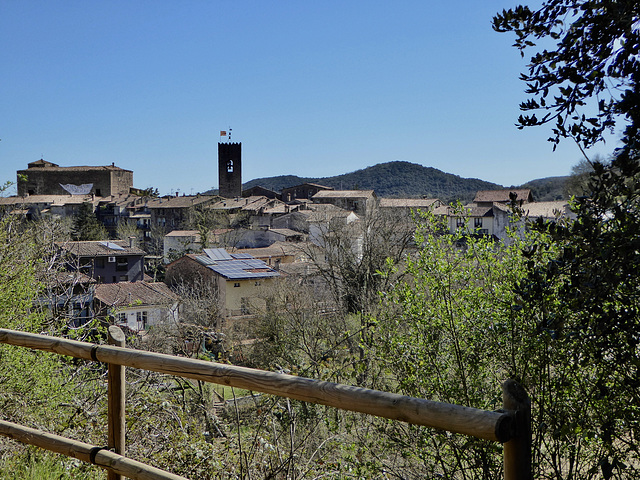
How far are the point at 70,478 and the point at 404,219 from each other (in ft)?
57.5

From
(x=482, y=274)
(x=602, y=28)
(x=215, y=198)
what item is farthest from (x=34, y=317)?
(x=215, y=198)

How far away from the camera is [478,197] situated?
51.7 metres

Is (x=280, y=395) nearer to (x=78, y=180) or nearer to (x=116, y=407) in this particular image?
(x=116, y=407)

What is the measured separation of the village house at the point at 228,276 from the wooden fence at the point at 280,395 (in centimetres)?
2062

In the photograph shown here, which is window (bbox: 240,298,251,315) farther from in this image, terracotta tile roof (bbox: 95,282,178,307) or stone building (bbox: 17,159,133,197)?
stone building (bbox: 17,159,133,197)

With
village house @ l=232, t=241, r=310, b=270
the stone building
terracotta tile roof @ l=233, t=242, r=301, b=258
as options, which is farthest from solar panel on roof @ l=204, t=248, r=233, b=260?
the stone building

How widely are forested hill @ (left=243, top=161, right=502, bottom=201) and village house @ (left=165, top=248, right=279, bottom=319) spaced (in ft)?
151

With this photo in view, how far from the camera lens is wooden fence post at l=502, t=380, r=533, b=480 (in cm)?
130

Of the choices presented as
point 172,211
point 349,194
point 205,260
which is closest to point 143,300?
point 205,260

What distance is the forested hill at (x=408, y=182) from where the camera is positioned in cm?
7425

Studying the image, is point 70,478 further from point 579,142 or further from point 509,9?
point 509,9

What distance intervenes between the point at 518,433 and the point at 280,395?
2.42ft

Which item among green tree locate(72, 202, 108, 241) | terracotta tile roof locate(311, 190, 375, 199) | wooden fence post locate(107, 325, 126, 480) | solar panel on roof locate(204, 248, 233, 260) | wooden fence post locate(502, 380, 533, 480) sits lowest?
solar panel on roof locate(204, 248, 233, 260)

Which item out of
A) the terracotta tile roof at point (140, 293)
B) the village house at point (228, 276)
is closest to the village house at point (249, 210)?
the village house at point (228, 276)
